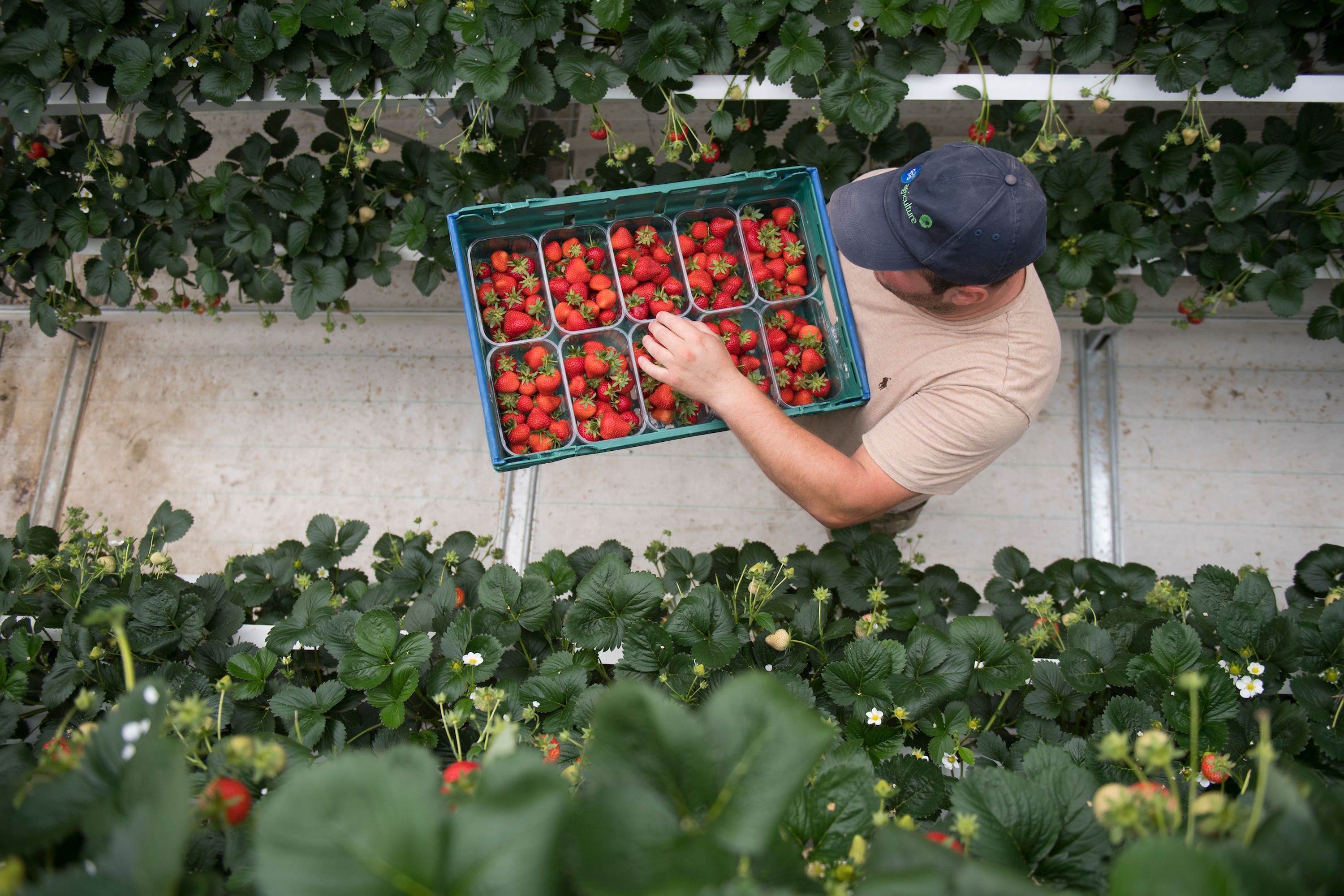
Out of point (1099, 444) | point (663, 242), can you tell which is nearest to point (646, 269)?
point (663, 242)

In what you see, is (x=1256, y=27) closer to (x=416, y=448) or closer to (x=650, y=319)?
(x=650, y=319)

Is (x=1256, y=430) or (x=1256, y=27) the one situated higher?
(x=1256, y=27)

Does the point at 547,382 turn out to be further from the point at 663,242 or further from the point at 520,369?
the point at 663,242

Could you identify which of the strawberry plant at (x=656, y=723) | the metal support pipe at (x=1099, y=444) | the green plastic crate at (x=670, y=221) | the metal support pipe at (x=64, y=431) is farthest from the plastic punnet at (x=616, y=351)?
the metal support pipe at (x=64, y=431)

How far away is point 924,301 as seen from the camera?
1.46m

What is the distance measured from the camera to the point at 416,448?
2.68 metres

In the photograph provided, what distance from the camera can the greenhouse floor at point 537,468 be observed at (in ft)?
8.22

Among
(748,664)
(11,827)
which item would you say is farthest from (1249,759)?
(11,827)

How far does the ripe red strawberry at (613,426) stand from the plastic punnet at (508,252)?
9.3 inches

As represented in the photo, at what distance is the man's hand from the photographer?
1.43m

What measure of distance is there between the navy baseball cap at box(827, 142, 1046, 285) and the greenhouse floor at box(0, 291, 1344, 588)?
A: 52.7 inches

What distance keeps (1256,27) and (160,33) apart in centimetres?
257

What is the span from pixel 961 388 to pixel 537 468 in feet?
5.29

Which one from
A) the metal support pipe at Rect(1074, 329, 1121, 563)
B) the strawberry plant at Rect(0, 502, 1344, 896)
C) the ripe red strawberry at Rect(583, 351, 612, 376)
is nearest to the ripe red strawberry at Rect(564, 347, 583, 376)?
the ripe red strawberry at Rect(583, 351, 612, 376)
